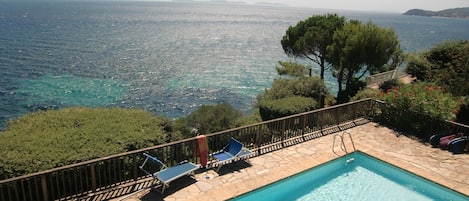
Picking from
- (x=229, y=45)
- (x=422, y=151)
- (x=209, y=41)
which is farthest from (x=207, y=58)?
(x=422, y=151)

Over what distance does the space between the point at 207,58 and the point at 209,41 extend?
65.8 ft

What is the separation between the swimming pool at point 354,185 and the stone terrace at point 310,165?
190 mm

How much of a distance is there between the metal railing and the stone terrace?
46 cm

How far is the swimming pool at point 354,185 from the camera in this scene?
8.87 meters

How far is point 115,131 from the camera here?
926 centimetres

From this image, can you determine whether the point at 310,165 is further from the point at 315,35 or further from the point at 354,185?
the point at 315,35

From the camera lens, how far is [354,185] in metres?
9.69

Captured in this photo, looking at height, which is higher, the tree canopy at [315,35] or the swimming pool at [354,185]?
the tree canopy at [315,35]

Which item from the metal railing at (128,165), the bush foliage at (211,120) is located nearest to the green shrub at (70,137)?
the metal railing at (128,165)

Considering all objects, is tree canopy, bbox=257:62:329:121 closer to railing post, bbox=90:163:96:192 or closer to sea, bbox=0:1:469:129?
sea, bbox=0:1:469:129

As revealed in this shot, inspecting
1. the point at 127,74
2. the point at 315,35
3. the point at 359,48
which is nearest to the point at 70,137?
the point at 359,48

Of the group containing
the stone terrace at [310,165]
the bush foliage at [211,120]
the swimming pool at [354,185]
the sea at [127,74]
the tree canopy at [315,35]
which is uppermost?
the tree canopy at [315,35]

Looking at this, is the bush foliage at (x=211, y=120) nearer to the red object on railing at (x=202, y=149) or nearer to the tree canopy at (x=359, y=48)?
the red object on railing at (x=202, y=149)

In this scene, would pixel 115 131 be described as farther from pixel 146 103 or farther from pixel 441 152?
pixel 146 103
